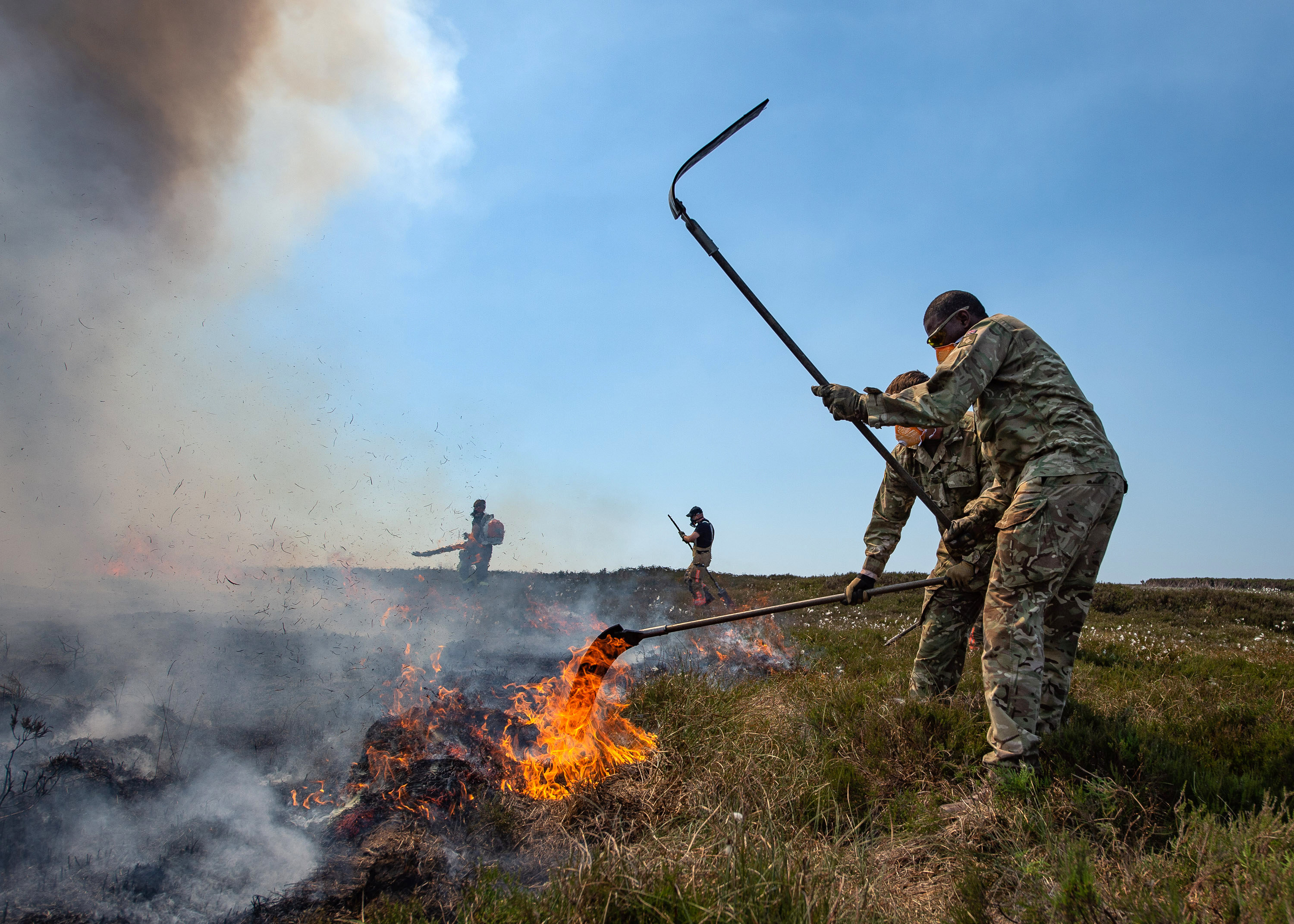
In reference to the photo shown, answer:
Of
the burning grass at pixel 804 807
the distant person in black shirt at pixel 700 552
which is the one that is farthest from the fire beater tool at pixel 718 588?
the burning grass at pixel 804 807

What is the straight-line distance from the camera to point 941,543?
5.02 metres

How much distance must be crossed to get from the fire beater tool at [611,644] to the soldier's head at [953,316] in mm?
1564

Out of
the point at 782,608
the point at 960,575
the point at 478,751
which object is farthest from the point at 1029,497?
the point at 478,751

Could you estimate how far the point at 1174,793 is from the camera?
10.3 ft

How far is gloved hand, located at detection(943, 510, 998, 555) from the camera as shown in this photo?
441 cm

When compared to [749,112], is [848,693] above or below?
below

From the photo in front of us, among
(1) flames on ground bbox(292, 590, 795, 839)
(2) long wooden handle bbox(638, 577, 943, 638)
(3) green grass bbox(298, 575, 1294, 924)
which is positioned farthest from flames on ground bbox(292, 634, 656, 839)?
(2) long wooden handle bbox(638, 577, 943, 638)

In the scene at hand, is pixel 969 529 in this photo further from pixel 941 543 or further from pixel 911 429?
pixel 911 429

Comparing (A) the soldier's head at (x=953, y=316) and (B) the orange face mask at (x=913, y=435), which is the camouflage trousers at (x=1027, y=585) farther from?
(B) the orange face mask at (x=913, y=435)

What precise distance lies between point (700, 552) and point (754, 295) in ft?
32.5

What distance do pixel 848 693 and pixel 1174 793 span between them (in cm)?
195

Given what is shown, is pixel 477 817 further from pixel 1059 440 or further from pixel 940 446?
pixel 940 446

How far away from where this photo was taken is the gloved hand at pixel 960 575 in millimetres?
4566

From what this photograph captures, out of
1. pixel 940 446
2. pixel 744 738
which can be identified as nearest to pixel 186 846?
pixel 744 738
